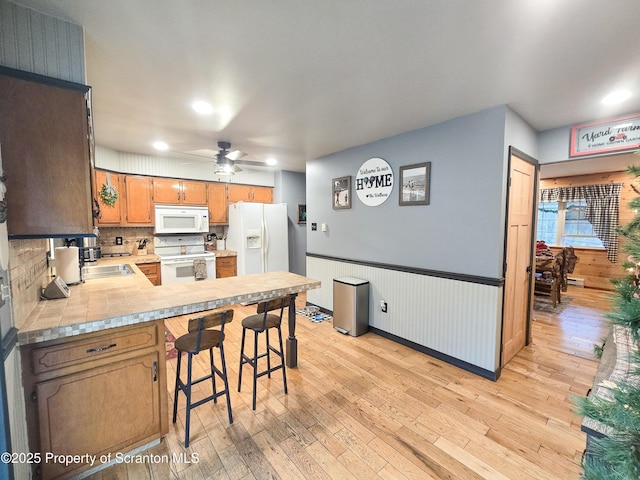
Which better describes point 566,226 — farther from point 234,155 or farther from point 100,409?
point 100,409

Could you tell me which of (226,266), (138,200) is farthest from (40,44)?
(226,266)

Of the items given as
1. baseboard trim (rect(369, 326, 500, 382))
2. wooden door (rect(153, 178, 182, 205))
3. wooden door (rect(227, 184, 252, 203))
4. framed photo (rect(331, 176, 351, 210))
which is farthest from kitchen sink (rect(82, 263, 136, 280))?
baseboard trim (rect(369, 326, 500, 382))

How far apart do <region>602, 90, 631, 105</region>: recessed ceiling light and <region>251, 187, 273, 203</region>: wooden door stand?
4939mm

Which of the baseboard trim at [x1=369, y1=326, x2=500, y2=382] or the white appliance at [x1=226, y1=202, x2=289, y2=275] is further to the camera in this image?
the white appliance at [x1=226, y1=202, x2=289, y2=275]

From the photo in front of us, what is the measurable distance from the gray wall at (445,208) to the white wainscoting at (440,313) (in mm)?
176

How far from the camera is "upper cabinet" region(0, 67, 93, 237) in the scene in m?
1.32

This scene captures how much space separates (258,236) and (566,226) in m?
6.83

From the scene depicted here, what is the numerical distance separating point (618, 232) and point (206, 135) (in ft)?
12.2

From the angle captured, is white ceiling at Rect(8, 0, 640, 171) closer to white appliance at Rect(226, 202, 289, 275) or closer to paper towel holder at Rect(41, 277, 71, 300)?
paper towel holder at Rect(41, 277, 71, 300)

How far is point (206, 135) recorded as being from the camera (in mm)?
3285

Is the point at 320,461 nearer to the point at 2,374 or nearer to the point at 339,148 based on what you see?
the point at 2,374

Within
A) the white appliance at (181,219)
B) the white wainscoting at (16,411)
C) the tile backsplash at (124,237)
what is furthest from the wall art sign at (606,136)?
the tile backsplash at (124,237)

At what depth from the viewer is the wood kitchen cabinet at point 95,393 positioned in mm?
1414

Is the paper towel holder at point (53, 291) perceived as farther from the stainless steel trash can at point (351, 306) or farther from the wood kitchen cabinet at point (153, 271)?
the stainless steel trash can at point (351, 306)
